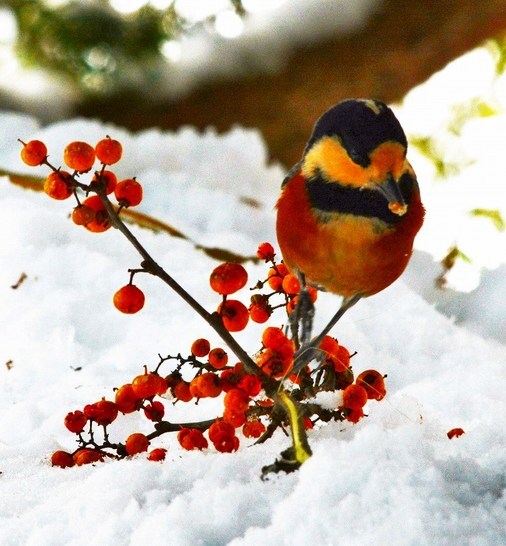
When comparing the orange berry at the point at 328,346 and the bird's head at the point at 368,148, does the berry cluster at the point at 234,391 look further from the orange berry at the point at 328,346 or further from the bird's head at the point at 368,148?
the bird's head at the point at 368,148

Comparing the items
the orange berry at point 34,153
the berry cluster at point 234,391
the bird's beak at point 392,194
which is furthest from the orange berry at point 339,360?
the orange berry at point 34,153

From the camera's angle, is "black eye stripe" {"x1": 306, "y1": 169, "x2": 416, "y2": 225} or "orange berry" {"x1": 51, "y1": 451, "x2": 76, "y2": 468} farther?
"orange berry" {"x1": 51, "y1": 451, "x2": 76, "y2": 468}

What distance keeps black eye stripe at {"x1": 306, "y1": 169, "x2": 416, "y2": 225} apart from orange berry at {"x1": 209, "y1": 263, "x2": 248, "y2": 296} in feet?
0.30

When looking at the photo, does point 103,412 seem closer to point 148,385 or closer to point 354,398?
point 148,385

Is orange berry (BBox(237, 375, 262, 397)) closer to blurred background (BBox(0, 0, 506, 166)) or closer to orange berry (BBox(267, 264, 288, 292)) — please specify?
orange berry (BBox(267, 264, 288, 292))

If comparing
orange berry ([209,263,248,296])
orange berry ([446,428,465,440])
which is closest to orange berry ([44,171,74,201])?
→ orange berry ([209,263,248,296])

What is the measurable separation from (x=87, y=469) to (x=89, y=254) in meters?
0.54

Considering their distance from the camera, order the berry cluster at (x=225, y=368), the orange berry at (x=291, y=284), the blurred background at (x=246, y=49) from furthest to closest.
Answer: the blurred background at (x=246, y=49), the orange berry at (x=291, y=284), the berry cluster at (x=225, y=368)

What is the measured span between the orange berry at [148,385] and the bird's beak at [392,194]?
28 centimetres

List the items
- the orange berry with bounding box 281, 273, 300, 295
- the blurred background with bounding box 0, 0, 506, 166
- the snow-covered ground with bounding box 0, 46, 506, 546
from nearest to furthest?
1. the snow-covered ground with bounding box 0, 46, 506, 546
2. the orange berry with bounding box 281, 273, 300, 295
3. the blurred background with bounding box 0, 0, 506, 166

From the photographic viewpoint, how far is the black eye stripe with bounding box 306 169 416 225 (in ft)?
1.84

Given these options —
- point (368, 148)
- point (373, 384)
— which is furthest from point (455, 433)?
point (368, 148)

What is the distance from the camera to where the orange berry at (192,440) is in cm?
67

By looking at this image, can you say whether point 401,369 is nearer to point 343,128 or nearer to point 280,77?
point 343,128
